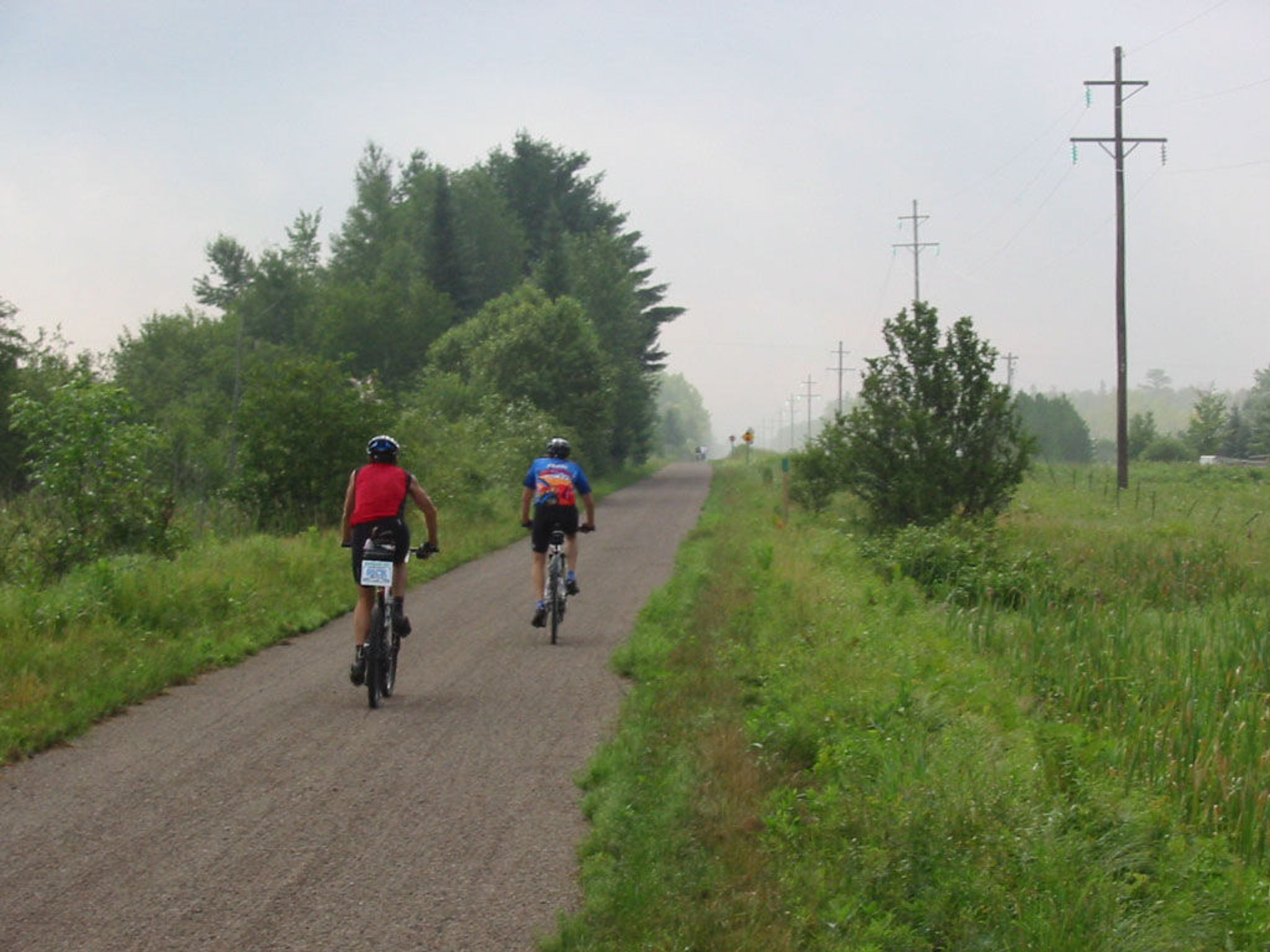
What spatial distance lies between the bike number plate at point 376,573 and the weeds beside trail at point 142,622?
186 centimetres

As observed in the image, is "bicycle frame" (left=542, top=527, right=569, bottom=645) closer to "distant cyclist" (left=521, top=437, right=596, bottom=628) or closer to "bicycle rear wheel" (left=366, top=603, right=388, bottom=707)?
"distant cyclist" (left=521, top=437, right=596, bottom=628)

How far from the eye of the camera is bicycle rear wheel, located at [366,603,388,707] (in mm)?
8344

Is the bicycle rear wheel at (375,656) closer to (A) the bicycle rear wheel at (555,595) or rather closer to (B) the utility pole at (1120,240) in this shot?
(A) the bicycle rear wheel at (555,595)

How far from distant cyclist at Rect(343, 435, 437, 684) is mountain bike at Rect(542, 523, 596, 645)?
8.96 feet

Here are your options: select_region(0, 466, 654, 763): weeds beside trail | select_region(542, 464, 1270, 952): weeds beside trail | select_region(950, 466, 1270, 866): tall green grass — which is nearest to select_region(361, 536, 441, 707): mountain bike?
select_region(0, 466, 654, 763): weeds beside trail

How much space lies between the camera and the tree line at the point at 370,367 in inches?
561

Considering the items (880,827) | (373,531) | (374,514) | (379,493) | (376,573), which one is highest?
(379,493)

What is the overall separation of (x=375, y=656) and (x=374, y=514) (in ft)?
→ 3.33

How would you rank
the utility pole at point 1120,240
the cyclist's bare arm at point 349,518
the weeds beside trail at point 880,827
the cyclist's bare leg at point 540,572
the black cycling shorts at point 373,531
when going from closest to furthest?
the weeds beside trail at point 880,827 → the black cycling shorts at point 373,531 → the cyclist's bare arm at point 349,518 → the cyclist's bare leg at point 540,572 → the utility pole at point 1120,240

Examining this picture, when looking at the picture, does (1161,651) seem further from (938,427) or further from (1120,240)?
(1120,240)

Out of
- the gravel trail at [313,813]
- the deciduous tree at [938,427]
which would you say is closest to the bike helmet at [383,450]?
the gravel trail at [313,813]

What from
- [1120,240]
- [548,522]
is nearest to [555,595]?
[548,522]

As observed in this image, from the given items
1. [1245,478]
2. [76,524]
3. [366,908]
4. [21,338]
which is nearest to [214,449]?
[21,338]

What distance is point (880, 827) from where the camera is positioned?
5.03m
